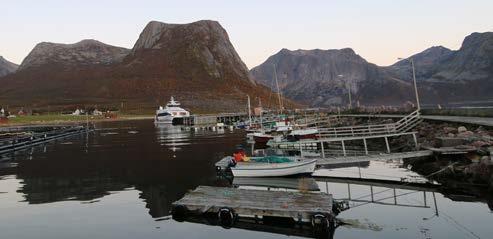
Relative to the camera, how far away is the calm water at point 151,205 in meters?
22.6

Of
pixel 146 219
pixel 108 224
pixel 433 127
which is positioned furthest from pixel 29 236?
pixel 433 127

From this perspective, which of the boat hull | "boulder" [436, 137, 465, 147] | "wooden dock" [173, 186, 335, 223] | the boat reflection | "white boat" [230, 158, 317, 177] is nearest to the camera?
"wooden dock" [173, 186, 335, 223]

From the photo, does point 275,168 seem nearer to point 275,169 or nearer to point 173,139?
point 275,169

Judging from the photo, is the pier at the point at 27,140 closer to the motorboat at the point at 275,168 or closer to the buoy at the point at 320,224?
the motorboat at the point at 275,168

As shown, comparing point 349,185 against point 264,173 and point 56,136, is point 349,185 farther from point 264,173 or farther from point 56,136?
point 56,136

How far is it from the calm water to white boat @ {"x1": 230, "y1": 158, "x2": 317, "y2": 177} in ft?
5.71

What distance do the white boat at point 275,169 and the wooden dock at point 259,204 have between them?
28.1 ft

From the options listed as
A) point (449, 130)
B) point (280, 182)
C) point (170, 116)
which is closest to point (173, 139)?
point (449, 130)

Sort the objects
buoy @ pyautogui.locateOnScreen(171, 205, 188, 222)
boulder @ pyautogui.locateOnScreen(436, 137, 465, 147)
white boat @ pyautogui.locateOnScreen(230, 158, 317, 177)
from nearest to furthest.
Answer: buoy @ pyautogui.locateOnScreen(171, 205, 188, 222) → white boat @ pyautogui.locateOnScreen(230, 158, 317, 177) → boulder @ pyautogui.locateOnScreen(436, 137, 465, 147)

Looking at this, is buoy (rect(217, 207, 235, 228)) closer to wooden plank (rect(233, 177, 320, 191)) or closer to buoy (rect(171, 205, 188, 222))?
buoy (rect(171, 205, 188, 222))

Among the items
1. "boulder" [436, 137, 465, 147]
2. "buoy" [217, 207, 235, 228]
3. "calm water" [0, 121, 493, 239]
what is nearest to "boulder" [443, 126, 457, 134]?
"calm water" [0, 121, 493, 239]

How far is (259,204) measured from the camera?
2402cm

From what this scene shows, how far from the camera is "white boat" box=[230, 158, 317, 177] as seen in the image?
117 ft

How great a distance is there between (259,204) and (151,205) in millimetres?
8944
